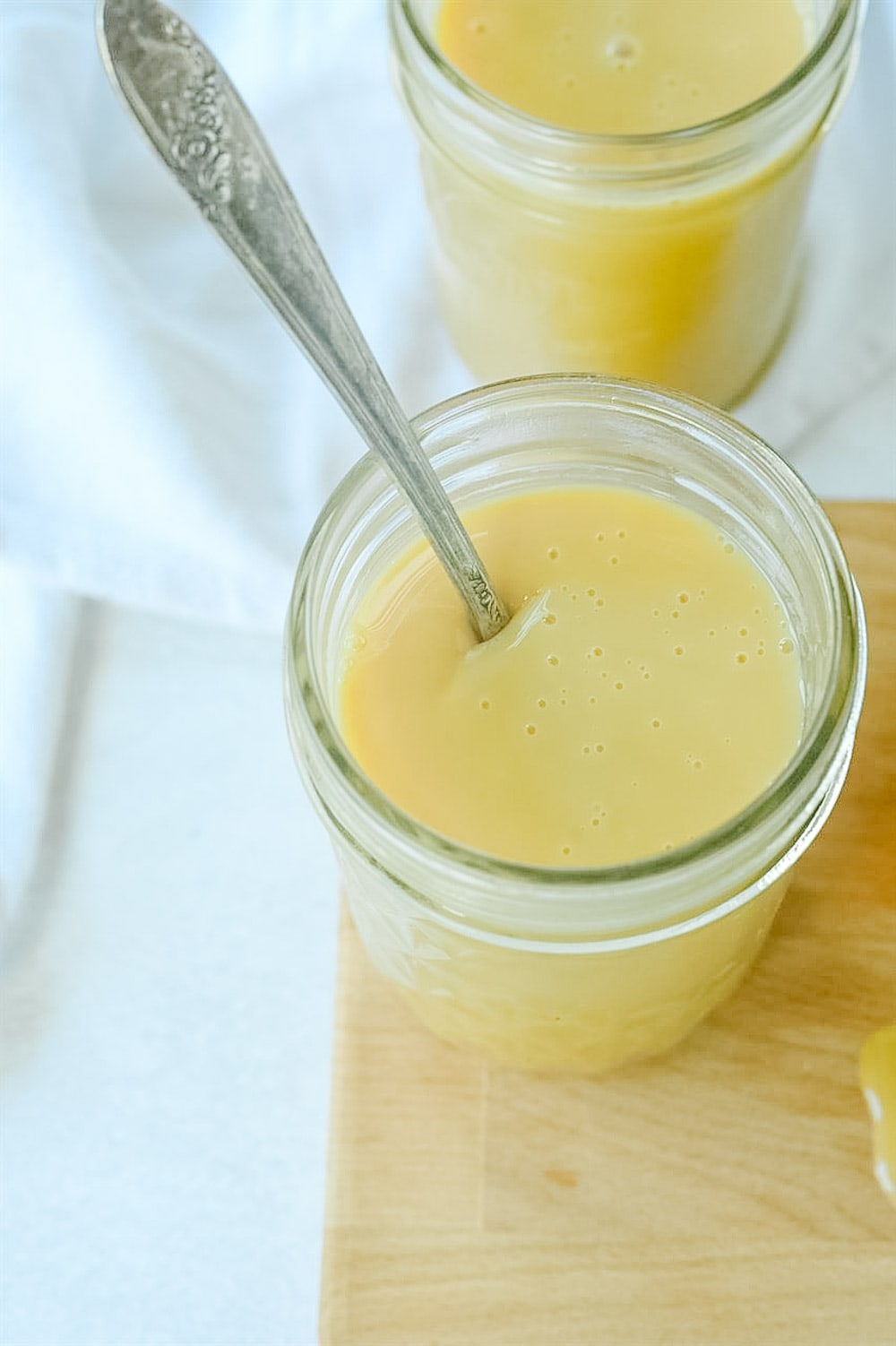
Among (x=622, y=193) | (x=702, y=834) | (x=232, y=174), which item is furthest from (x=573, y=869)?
(x=622, y=193)

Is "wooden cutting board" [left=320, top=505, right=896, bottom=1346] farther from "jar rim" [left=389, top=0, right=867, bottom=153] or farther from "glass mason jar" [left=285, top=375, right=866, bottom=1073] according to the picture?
"jar rim" [left=389, top=0, right=867, bottom=153]

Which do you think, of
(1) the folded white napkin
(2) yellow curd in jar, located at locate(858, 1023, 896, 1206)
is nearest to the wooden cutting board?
(2) yellow curd in jar, located at locate(858, 1023, 896, 1206)

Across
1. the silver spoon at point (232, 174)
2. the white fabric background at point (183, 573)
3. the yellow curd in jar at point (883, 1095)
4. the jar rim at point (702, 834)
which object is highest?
the silver spoon at point (232, 174)

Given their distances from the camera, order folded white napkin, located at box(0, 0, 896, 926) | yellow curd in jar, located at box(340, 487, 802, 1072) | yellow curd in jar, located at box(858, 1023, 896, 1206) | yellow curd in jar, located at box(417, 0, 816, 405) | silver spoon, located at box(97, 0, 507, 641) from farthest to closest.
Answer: folded white napkin, located at box(0, 0, 896, 926), yellow curd in jar, located at box(417, 0, 816, 405), yellow curd in jar, located at box(858, 1023, 896, 1206), yellow curd in jar, located at box(340, 487, 802, 1072), silver spoon, located at box(97, 0, 507, 641)

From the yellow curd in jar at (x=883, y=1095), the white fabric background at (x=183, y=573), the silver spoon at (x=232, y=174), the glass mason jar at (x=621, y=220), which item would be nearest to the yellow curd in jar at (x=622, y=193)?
the glass mason jar at (x=621, y=220)

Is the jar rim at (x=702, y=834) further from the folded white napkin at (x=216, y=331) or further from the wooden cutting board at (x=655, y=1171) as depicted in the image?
the folded white napkin at (x=216, y=331)

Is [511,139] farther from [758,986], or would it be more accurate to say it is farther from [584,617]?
[758,986]

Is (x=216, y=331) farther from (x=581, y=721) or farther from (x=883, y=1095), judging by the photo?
(x=883, y=1095)

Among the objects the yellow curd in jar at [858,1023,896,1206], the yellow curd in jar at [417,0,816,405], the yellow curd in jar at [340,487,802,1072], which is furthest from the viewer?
the yellow curd in jar at [417,0,816,405]
